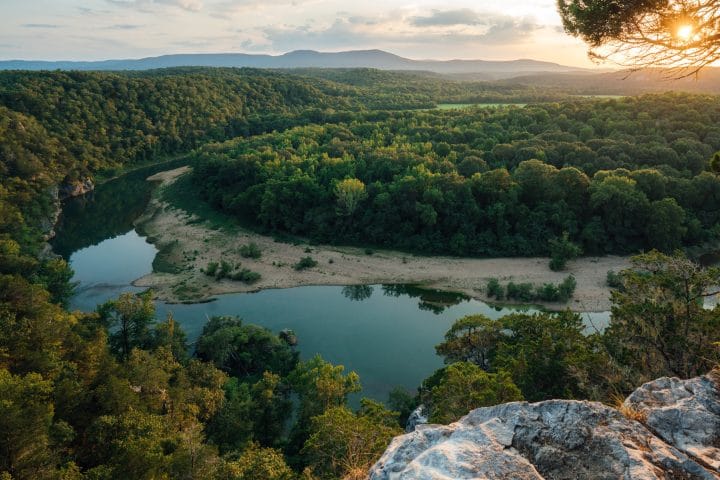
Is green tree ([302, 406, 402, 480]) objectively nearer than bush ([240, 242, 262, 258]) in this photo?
Yes

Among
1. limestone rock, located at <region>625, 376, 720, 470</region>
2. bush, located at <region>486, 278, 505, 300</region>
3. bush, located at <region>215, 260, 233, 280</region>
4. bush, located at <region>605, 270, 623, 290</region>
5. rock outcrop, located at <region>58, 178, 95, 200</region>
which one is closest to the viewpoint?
limestone rock, located at <region>625, 376, 720, 470</region>

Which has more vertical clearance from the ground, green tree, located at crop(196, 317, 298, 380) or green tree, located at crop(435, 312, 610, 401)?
green tree, located at crop(435, 312, 610, 401)

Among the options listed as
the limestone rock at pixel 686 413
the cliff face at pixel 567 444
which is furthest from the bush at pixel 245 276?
the limestone rock at pixel 686 413

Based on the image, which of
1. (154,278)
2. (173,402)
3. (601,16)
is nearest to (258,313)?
(154,278)

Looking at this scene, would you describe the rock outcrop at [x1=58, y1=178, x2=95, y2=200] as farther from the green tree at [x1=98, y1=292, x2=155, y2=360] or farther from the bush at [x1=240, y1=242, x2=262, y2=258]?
the green tree at [x1=98, y1=292, x2=155, y2=360]

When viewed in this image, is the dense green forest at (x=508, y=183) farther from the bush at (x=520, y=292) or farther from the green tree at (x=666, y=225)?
the bush at (x=520, y=292)

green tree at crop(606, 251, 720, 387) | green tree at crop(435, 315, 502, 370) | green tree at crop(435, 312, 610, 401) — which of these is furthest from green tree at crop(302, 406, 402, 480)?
green tree at crop(435, 315, 502, 370)

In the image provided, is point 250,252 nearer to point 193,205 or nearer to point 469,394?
point 193,205
